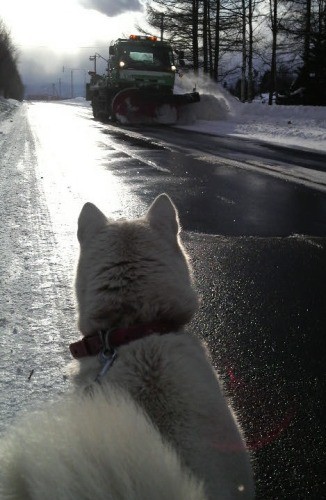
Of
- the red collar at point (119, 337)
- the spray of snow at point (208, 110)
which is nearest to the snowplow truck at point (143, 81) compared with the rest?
the spray of snow at point (208, 110)

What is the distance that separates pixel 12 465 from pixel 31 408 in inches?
66.4

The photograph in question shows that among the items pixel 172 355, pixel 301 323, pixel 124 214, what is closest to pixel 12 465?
pixel 172 355

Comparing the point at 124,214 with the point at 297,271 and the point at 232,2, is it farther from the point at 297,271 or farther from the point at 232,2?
the point at 232,2

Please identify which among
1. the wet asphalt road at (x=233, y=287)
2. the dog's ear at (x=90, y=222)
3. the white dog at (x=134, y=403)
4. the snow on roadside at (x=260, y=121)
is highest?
the snow on roadside at (x=260, y=121)

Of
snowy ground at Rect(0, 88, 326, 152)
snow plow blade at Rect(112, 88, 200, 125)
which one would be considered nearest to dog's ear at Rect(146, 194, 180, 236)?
snowy ground at Rect(0, 88, 326, 152)

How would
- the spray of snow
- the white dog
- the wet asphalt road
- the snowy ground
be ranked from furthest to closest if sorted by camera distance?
the spray of snow < the snowy ground < the wet asphalt road < the white dog

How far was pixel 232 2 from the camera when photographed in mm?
38906

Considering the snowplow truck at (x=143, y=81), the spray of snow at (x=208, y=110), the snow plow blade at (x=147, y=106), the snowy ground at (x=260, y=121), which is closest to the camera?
the snowy ground at (x=260, y=121)

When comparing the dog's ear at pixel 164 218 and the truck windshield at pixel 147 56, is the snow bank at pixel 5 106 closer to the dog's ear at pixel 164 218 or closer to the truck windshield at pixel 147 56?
the truck windshield at pixel 147 56

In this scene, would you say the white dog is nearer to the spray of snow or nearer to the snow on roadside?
the snow on roadside

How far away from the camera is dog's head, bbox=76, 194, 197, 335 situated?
6.53 ft

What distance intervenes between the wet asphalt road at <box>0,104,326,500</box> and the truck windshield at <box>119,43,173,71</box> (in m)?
14.9

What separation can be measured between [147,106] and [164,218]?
24758 mm

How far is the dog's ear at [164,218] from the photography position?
91.5 inches
